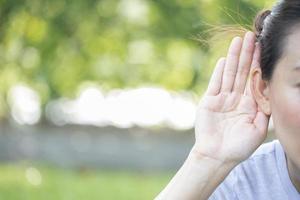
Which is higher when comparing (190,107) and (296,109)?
(190,107)

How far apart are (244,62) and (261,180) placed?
0.39 metres

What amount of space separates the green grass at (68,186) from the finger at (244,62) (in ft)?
11.5

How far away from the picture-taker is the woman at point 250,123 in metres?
2.43

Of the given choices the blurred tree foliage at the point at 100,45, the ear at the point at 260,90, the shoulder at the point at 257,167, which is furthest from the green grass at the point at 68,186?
the ear at the point at 260,90

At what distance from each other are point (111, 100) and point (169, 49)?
46.2 inches

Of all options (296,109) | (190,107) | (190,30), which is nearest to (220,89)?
Answer: (296,109)

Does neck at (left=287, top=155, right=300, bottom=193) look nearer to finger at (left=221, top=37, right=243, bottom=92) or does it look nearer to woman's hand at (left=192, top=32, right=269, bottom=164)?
woman's hand at (left=192, top=32, right=269, bottom=164)

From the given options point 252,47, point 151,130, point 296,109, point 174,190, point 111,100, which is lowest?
point 174,190

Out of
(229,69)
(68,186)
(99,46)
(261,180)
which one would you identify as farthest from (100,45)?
(261,180)

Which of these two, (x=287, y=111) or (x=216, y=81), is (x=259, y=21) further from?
(x=287, y=111)

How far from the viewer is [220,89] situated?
2656 mm

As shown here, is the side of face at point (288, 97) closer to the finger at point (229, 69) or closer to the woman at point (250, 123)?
the woman at point (250, 123)

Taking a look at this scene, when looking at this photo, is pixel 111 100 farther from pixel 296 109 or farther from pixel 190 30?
pixel 296 109

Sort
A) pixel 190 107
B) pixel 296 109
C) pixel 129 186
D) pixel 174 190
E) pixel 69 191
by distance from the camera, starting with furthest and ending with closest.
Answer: pixel 190 107 < pixel 129 186 < pixel 69 191 < pixel 174 190 < pixel 296 109
